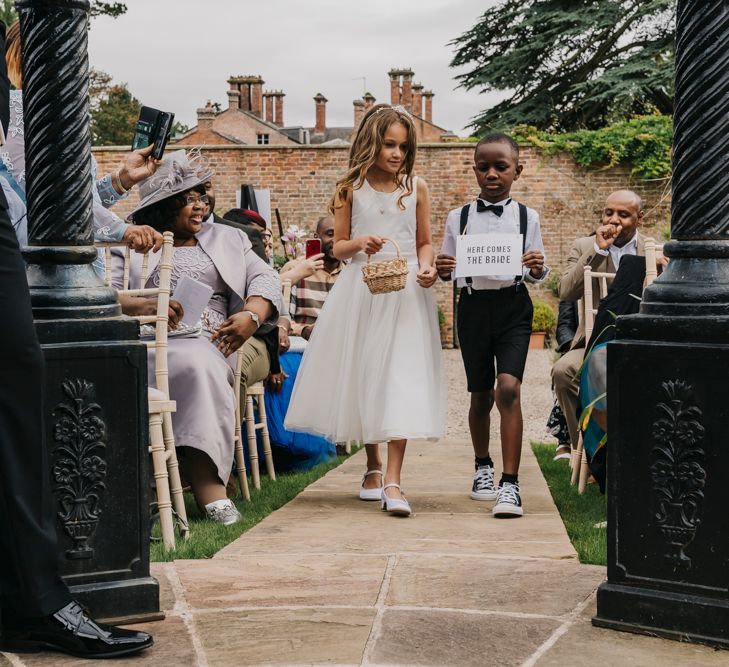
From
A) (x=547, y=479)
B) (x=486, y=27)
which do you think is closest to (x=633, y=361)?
(x=547, y=479)

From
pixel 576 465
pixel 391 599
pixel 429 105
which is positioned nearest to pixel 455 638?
pixel 391 599

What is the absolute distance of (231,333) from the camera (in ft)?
17.2

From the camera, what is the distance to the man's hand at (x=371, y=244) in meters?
5.13

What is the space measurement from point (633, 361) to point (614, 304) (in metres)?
2.33

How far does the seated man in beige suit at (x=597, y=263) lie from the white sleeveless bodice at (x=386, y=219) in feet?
4.02

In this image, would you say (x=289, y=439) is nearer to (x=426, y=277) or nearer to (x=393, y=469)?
(x=393, y=469)

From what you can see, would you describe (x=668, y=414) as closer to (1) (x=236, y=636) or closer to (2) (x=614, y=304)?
(1) (x=236, y=636)

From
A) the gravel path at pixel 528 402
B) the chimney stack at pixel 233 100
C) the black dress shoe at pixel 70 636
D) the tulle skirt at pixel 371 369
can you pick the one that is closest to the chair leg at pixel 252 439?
the tulle skirt at pixel 371 369

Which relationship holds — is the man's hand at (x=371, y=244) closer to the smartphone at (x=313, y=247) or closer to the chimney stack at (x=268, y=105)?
the smartphone at (x=313, y=247)

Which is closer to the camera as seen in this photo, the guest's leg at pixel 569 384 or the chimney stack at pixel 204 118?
the guest's leg at pixel 569 384

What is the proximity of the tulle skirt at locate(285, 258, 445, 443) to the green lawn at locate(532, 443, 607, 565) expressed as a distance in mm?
793

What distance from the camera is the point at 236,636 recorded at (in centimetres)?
287

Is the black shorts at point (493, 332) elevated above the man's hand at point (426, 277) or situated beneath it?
situated beneath

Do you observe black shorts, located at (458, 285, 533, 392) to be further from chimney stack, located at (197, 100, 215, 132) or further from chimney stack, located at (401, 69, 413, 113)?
chimney stack, located at (401, 69, 413, 113)
